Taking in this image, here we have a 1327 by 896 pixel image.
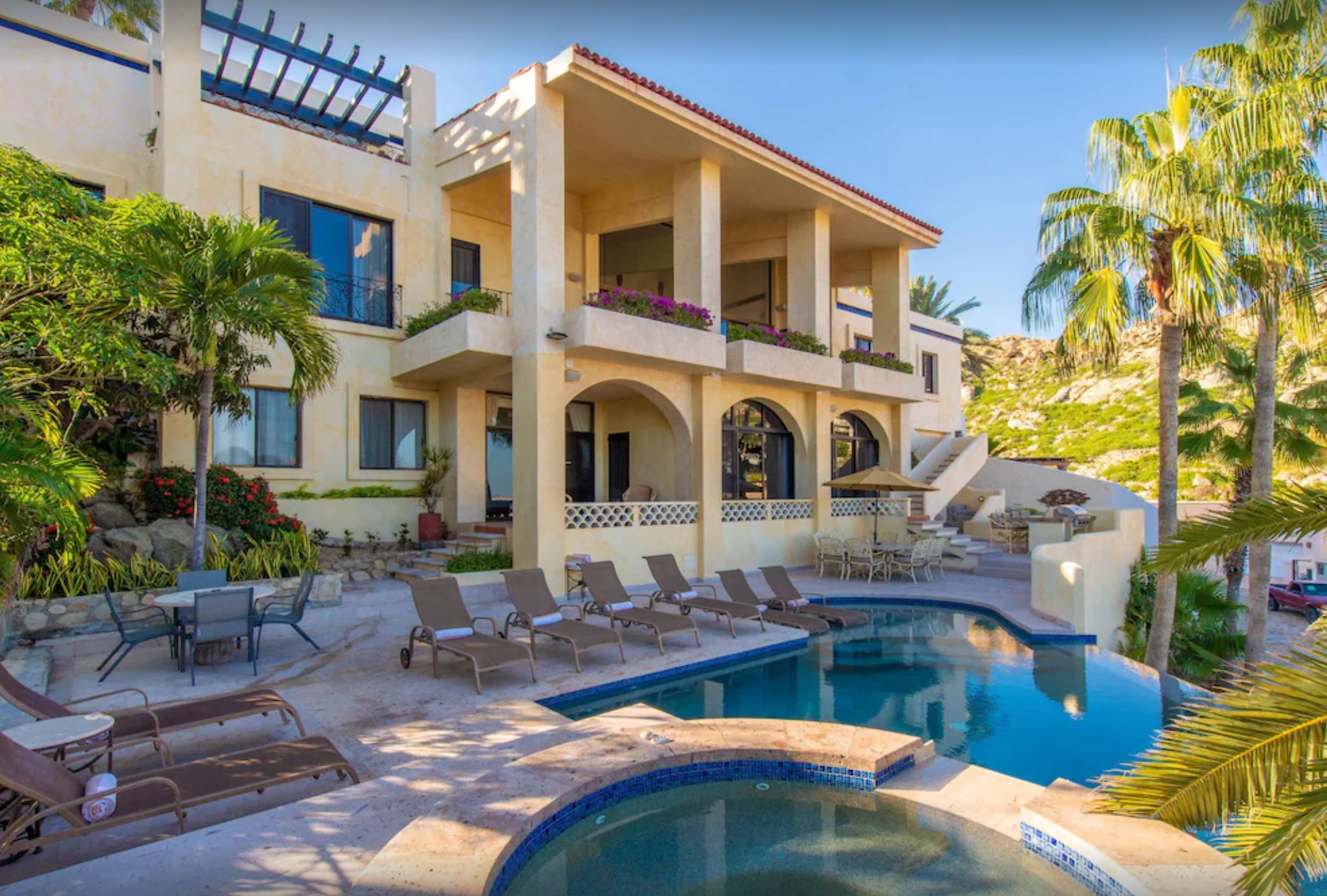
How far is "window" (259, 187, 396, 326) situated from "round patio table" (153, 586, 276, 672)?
7.75m

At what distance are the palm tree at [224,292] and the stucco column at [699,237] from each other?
7621mm

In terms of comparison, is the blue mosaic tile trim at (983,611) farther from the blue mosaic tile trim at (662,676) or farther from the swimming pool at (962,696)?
the blue mosaic tile trim at (662,676)

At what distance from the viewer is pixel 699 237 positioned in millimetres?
14922

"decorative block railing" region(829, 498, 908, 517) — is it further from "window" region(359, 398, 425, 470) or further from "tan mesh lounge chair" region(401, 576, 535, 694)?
"tan mesh lounge chair" region(401, 576, 535, 694)

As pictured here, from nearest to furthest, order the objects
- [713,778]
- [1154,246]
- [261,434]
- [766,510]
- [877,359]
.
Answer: [713,778] < [1154,246] < [261,434] < [766,510] < [877,359]

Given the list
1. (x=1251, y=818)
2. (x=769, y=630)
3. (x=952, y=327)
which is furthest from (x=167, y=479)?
(x=952, y=327)

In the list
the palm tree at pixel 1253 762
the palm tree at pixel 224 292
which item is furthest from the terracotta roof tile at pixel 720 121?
the palm tree at pixel 1253 762

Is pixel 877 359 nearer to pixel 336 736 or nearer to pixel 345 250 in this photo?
pixel 345 250

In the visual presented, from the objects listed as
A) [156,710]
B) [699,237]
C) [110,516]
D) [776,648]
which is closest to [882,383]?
[699,237]

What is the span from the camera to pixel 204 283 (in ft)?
28.5

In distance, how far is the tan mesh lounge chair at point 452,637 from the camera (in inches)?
291

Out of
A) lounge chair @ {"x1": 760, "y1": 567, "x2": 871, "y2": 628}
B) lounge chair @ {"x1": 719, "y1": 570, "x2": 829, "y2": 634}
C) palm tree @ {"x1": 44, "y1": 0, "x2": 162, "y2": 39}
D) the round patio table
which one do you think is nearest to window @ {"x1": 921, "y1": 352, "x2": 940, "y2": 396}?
lounge chair @ {"x1": 760, "y1": 567, "x2": 871, "y2": 628}

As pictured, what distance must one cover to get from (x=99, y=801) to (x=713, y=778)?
3.94 metres

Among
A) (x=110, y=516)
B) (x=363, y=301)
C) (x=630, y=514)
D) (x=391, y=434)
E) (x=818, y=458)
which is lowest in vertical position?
(x=630, y=514)
